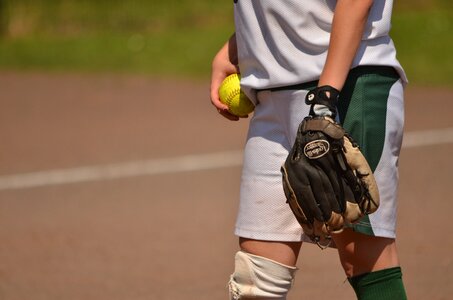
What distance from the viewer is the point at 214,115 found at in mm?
12695

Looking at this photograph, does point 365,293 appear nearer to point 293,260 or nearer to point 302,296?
point 293,260

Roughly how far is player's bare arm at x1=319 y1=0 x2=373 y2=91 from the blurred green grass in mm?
11046

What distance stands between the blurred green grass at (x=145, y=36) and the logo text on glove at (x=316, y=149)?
11122 millimetres

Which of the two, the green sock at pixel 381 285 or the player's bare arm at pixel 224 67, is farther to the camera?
the player's bare arm at pixel 224 67

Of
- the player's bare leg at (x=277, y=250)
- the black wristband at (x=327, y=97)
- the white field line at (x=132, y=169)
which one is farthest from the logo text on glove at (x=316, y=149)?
the white field line at (x=132, y=169)

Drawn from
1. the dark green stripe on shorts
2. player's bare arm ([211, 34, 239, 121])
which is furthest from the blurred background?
the dark green stripe on shorts

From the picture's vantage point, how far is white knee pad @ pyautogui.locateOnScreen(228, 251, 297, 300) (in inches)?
147

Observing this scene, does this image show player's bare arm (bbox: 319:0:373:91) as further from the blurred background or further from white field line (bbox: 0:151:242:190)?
white field line (bbox: 0:151:242:190)

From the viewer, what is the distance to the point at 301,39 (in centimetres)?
365

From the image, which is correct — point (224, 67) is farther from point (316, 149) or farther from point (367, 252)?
point (367, 252)

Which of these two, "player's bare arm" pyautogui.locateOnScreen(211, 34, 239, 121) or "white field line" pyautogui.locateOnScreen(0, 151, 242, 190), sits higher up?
"player's bare arm" pyautogui.locateOnScreen(211, 34, 239, 121)

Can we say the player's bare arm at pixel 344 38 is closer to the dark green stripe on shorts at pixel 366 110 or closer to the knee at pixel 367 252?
the dark green stripe on shorts at pixel 366 110

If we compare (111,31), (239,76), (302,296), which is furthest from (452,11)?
(239,76)

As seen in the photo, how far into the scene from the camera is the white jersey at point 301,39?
3.62 m
